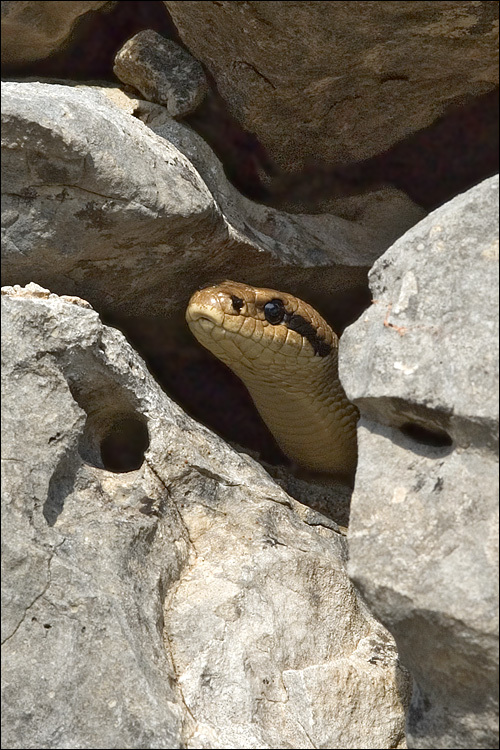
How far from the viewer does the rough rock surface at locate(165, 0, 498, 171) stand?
8.20ft

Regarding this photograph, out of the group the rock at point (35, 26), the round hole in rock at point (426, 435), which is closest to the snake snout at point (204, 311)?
the round hole in rock at point (426, 435)

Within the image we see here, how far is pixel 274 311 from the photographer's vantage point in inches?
118

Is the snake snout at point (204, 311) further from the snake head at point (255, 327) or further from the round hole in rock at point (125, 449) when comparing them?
the round hole in rock at point (125, 449)

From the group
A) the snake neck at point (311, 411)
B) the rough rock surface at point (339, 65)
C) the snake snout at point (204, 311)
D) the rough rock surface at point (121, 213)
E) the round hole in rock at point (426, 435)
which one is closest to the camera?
the round hole in rock at point (426, 435)

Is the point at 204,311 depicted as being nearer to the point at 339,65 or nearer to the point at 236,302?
the point at 236,302

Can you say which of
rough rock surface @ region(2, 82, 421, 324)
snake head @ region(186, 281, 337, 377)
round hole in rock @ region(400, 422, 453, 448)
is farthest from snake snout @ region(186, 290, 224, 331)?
round hole in rock @ region(400, 422, 453, 448)

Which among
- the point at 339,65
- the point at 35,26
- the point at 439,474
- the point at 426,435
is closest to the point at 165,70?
the point at 35,26

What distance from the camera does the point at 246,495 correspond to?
2.57 metres

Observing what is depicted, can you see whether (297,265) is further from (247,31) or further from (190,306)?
(247,31)

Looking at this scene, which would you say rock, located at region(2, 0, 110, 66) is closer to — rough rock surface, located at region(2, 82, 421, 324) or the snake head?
rough rock surface, located at region(2, 82, 421, 324)

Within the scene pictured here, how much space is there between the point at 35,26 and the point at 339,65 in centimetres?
101

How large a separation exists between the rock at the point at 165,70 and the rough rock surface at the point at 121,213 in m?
0.07

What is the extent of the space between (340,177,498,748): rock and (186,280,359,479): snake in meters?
0.78

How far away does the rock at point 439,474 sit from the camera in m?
1.93
